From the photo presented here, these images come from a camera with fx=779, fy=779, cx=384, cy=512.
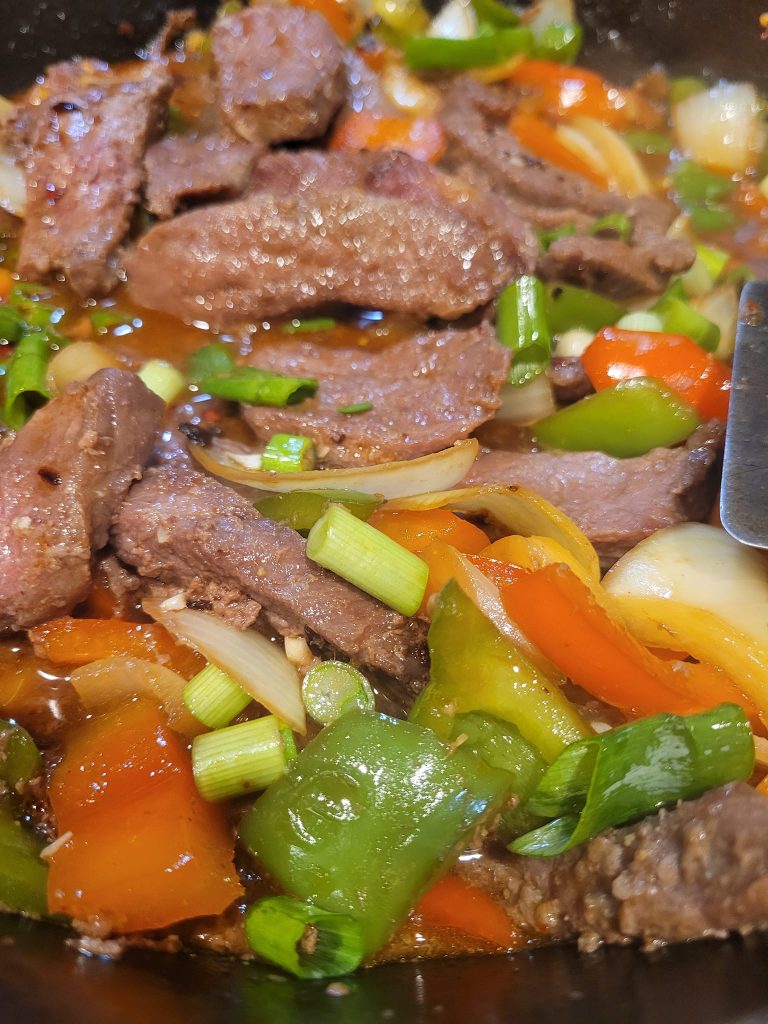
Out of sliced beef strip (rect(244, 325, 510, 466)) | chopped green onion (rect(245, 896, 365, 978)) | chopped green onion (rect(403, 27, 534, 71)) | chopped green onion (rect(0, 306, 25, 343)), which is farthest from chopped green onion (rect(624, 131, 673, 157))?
chopped green onion (rect(245, 896, 365, 978))

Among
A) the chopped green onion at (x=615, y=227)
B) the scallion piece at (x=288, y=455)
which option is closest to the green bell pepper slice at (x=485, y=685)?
the scallion piece at (x=288, y=455)

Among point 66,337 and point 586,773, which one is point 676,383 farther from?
point 66,337

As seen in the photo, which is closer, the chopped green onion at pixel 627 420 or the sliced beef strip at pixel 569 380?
the chopped green onion at pixel 627 420

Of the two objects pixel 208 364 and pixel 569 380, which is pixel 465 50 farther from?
pixel 208 364

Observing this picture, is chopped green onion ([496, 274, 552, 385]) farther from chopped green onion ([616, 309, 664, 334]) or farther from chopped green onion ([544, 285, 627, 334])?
chopped green onion ([616, 309, 664, 334])

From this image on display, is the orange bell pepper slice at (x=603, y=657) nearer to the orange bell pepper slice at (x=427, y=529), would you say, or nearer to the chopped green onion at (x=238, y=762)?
the orange bell pepper slice at (x=427, y=529)

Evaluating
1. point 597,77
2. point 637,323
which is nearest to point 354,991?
point 637,323

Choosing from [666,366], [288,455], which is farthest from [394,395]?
[666,366]
